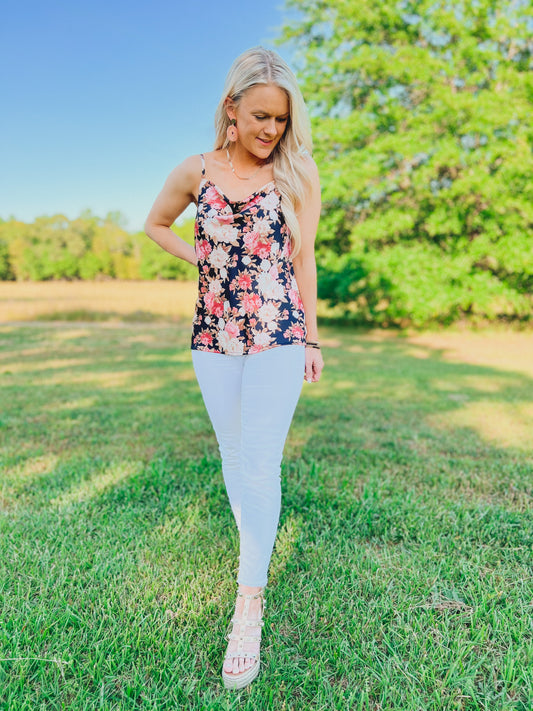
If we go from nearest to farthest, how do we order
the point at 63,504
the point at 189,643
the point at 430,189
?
the point at 189,643, the point at 63,504, the point at 430,189

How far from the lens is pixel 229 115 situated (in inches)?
76.8

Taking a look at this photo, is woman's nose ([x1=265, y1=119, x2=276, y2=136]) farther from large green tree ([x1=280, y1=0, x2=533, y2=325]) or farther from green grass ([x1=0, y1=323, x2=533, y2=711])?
large green tree ([x1=280, y1=0, x2=533, y2=325])

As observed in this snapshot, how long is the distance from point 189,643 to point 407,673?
77cm

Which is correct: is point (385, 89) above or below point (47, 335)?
above

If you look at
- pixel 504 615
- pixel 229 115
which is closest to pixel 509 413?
pixel 504 615

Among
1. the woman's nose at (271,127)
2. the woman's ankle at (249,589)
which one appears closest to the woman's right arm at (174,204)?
the woman's nose at (271,127)

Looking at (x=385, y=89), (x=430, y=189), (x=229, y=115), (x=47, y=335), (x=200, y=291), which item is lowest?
(x=47, y=335)

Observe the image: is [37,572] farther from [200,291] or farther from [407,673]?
[407,673]

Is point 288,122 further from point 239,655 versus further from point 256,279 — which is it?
point 239,655

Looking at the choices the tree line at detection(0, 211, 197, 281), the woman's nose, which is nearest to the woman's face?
the woman's nose

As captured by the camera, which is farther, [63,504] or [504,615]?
[63,504]

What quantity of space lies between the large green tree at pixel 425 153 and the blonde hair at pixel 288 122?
1312 cm

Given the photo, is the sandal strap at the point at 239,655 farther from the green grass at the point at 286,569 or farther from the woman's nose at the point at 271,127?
the woman's nose at the point at 271,127

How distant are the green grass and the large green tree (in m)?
10.6
